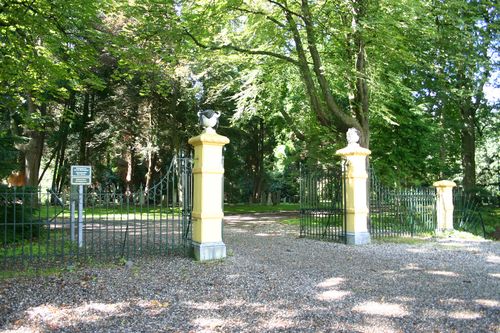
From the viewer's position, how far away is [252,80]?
17734 mm

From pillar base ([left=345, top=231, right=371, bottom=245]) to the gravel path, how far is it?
198 cm

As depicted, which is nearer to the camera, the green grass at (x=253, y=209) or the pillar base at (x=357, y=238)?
the pillar base at (x=357, y=238)

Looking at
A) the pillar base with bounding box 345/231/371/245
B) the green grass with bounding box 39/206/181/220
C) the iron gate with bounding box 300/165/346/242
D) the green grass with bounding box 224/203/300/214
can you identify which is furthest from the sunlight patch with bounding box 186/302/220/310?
the green grass with bounding box 224/203/300/214

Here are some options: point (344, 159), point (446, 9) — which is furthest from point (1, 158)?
point (446, 9)

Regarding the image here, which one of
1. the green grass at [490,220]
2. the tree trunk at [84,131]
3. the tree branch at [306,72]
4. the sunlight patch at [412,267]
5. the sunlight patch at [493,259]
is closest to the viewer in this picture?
the sunlight patch at [412,267]

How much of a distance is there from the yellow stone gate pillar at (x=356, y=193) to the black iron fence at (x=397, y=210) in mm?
1413

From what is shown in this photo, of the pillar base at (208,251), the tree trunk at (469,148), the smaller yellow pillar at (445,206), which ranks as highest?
the tree trunk at (469,148)

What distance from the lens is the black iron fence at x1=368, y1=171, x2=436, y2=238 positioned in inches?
477

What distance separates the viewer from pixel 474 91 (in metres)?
16.9

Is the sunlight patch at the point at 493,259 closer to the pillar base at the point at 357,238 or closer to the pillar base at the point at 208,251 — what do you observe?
the pillar base at the point at 357,238

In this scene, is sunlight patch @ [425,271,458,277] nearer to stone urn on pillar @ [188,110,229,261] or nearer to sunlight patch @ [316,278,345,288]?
sunlight patch @ [316,278,345,288]

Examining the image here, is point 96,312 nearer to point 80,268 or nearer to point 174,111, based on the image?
point 80,268

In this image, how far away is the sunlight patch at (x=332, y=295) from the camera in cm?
Result: 539

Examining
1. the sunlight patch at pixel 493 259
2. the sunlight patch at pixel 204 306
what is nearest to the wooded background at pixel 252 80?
the sunlight patch at pixel 204 306
